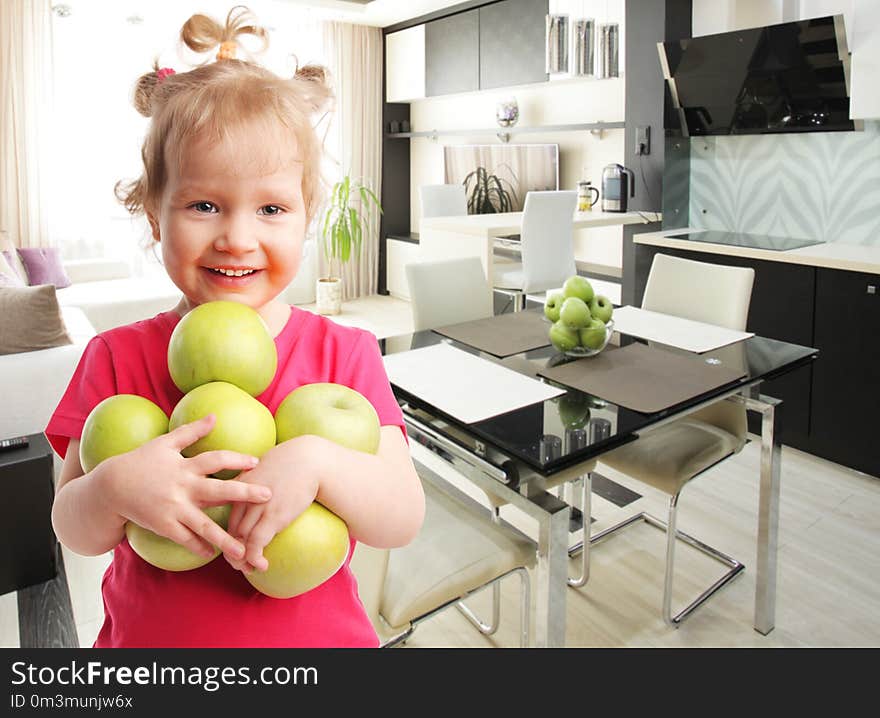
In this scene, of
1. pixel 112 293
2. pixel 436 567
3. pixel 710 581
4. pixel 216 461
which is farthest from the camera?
pixel 112 293

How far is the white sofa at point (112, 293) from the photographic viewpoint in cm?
434

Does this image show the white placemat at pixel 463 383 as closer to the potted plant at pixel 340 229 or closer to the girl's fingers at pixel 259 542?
the girl's fingers at pixel 259 542

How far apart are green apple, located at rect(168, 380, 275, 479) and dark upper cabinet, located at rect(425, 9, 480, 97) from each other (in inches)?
201

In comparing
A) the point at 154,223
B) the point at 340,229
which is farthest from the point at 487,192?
the point at 154,223

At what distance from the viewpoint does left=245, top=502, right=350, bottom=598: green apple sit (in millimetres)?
550

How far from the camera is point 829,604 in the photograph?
2004 mm

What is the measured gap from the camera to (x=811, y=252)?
3.03 metres

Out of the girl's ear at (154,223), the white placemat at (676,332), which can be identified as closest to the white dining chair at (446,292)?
the white placemat at (676,332)

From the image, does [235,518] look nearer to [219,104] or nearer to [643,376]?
[219,104]

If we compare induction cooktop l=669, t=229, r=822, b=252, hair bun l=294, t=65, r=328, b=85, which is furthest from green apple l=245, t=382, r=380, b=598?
induction cooktop l=669, t=229, r=822, b=252

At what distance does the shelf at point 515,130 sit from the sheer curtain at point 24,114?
2788 mm

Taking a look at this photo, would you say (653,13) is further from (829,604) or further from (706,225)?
(829,604)

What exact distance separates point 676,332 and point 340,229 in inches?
170
